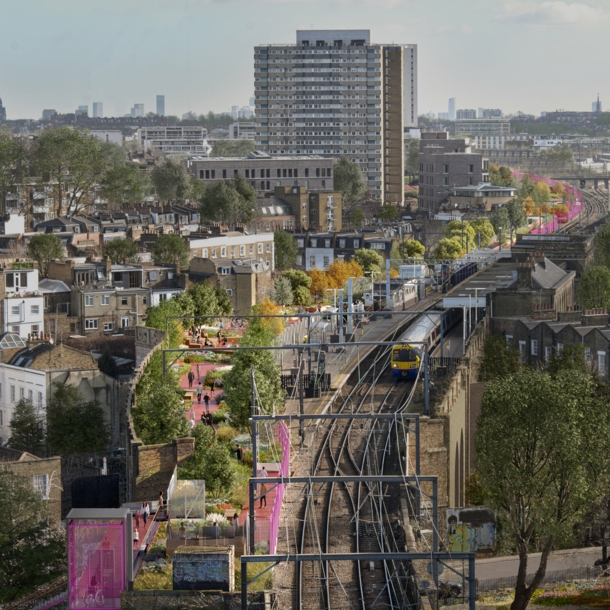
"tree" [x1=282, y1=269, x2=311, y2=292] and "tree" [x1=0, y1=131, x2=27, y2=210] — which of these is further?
"tree" [x1=0, y1=131, x2=27, y2=210]

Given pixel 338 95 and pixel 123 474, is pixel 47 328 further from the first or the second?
pixel 338 95

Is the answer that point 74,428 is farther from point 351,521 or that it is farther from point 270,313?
point 351,521

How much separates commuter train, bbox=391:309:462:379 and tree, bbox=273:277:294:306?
52.0ft

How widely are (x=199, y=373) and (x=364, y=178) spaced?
104 m

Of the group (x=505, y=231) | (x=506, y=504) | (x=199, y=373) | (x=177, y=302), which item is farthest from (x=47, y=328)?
(x=505, y=231)

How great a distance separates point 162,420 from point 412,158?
149 m

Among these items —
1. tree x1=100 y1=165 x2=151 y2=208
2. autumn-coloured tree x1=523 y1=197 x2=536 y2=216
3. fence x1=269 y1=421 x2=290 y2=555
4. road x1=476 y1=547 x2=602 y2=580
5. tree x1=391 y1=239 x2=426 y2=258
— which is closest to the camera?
fence x1=269 y1=421 x2=290 y2=555

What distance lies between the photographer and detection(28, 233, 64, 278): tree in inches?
2968

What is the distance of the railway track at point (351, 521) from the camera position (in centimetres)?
2273

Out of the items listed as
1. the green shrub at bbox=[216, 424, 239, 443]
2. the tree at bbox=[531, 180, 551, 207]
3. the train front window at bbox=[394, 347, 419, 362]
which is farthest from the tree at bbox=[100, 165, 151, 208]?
the green shrub at bbox=[216, 424, 239, 443]

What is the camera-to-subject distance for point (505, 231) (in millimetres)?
102438

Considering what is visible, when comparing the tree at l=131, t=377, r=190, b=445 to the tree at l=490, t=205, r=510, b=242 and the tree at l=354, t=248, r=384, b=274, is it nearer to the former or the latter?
the tree at l=354, t=248, r=384, b=274

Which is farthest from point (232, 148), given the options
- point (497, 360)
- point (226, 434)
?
point (226, 434)

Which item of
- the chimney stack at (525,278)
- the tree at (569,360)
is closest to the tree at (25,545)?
the tree at (569,360)
